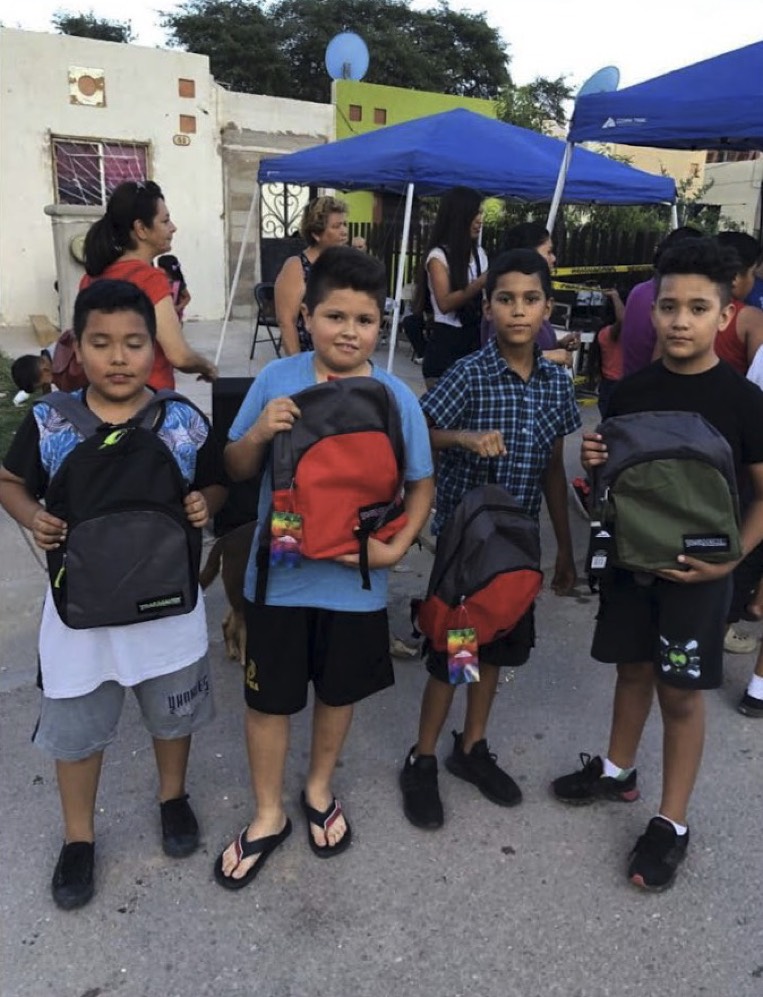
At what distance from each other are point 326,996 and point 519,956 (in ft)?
1.52

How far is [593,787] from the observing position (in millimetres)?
2500

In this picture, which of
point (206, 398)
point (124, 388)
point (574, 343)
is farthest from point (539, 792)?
point (206, 398)

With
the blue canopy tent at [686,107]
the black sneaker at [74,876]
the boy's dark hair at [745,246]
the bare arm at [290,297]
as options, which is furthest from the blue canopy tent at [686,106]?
the black sneaker at [74,876]

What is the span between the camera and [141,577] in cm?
183

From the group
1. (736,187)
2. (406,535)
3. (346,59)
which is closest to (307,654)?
(406,535)

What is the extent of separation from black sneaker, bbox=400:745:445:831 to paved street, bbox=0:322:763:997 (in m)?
0.04

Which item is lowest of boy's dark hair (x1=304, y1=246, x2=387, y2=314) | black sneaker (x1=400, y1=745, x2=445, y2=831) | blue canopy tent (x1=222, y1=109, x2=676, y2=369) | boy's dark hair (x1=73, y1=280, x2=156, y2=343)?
black sneaker (x1=400, y1=745, x2=445, y2=831)

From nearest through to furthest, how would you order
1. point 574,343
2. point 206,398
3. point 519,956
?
1. point 519,956
2. point 574,343
3. point 206,398

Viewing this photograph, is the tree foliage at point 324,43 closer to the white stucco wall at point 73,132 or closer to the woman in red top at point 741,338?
the white stucco wall at point 73,132

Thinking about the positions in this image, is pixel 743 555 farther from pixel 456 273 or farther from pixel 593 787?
pixel 456 273

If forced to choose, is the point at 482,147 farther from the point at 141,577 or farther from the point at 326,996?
the point at 326,996

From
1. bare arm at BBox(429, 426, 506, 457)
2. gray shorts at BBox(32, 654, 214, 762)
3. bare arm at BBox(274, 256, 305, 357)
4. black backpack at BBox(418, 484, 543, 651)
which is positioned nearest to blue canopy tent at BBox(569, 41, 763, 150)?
bare arm at BBox(274, 256, 305, 357)

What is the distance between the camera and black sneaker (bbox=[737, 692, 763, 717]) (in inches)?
118

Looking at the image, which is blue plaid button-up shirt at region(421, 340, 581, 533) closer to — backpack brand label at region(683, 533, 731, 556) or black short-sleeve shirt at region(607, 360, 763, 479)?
black short-sleeve shirt at region(607, 360, 763, 479)
